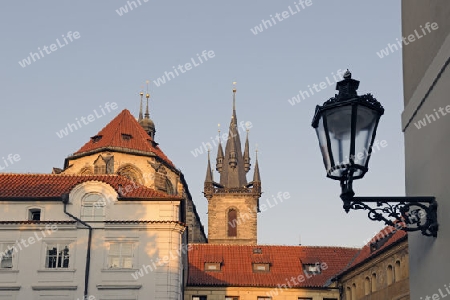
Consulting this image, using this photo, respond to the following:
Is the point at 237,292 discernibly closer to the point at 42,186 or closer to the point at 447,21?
the point at 42,186

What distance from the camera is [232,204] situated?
8412 cm

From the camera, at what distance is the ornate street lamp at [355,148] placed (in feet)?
17.6

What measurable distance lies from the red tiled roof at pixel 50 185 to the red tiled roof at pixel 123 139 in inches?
717

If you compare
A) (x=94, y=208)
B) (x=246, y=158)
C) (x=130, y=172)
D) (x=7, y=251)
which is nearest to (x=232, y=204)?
(x=246, y=158)

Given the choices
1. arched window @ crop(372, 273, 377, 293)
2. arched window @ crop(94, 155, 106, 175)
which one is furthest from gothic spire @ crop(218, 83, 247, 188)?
arched window @ crop(372, 273, 377, 293)

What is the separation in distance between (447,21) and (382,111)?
930 millimetres

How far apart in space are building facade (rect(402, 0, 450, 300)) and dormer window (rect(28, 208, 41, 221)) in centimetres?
2871

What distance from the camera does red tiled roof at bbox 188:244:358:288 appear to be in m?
50.3

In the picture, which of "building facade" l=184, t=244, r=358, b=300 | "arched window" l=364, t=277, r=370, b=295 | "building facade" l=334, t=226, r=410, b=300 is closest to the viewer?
"building facade" l=334, t=226, r=410, b=300

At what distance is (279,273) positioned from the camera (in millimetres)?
51781

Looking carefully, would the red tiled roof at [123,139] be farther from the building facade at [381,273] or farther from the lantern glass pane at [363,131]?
the lantern glass pane at [363,131]

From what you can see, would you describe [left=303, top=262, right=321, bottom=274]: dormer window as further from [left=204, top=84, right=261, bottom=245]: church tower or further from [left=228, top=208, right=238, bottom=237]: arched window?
[left=228, top=208, right=238, bottom=237]: arched window

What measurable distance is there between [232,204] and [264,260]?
31.3 metres

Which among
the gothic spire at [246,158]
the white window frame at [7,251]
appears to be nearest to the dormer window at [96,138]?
the white window frame at [7,251]
